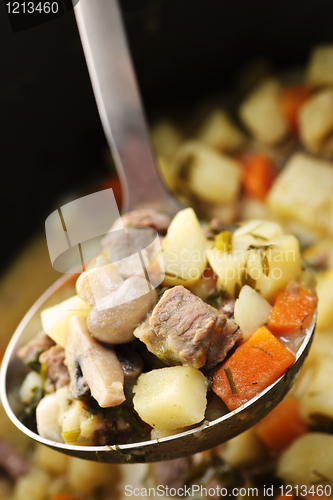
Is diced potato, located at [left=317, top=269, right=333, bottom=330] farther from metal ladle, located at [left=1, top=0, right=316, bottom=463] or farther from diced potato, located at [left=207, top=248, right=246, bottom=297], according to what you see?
diced potato, located at [left=207, top=248, right=246, bottom=297]

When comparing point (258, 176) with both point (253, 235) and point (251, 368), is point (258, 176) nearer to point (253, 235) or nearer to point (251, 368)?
point (253, 235)

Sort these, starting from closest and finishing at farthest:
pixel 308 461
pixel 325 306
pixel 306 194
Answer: pixel 308 461, pixel 325 306, pixel 306 194

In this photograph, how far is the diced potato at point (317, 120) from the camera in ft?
7.54

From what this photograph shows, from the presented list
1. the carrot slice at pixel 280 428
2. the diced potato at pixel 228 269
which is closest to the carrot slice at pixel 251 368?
the diced potato at pixel 228 269

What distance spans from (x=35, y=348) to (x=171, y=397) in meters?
0.50

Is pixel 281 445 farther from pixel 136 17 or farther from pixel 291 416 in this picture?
pixel 136 17

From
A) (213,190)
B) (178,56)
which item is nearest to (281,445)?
(213,190)

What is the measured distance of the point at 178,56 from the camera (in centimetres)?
240

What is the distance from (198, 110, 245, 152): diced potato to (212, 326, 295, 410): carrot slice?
1.63m

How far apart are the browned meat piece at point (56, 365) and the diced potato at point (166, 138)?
154cm

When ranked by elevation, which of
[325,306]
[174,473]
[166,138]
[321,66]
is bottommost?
[174,473]

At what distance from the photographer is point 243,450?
1.72 meters

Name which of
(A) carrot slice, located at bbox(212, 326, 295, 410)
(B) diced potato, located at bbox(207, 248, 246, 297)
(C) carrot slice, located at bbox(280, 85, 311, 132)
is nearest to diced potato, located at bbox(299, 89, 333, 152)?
(C) carrot slice, located at bbox(280, 85, 311, 132)

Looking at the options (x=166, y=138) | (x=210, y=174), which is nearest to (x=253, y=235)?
(x=210, y=174)
